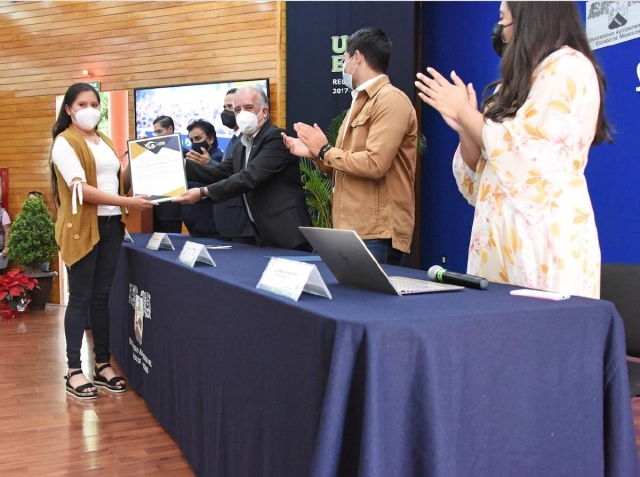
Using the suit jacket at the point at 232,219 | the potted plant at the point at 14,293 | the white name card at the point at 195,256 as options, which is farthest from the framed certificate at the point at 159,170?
the potted plant at the point at 14,293

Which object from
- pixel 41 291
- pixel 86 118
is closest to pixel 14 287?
pixel 41 291

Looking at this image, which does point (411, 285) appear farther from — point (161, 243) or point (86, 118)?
point (86, 118)

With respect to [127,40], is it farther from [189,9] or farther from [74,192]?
[74,192]

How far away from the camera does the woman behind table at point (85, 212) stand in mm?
3012

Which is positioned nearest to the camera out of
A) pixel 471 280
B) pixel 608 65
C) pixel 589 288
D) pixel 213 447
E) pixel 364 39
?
pixel 471 280

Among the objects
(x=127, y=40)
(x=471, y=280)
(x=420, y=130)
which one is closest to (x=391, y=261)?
(x=471, y=280)

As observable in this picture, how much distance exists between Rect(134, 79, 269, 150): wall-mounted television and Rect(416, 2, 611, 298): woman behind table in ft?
16.2

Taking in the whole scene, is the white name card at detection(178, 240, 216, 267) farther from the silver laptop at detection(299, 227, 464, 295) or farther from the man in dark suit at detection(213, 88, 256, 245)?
the man in dark suit at detection(213, 88, 256, 245)

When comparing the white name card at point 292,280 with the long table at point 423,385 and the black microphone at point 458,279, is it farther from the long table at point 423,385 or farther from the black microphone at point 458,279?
the black microphone at point 458,279

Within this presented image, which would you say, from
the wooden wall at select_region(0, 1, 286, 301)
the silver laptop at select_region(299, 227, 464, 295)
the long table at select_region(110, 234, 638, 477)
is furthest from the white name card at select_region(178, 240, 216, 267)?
the wooden wall at select_region(0, 1, 286, 301)

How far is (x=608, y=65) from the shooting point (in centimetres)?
404

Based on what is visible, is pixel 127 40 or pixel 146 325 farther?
pixel 127 40

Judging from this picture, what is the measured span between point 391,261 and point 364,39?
83 cm

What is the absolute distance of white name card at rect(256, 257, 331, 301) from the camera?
1334 mm
